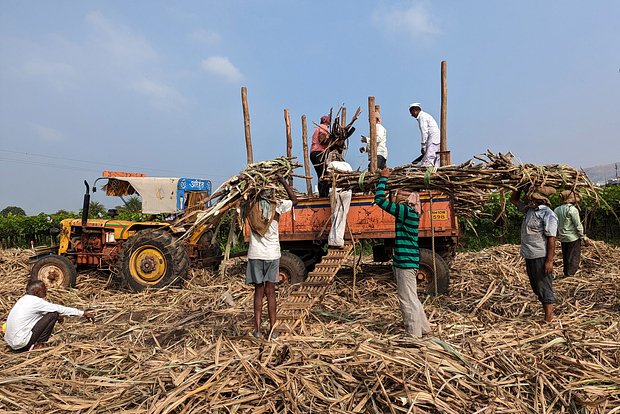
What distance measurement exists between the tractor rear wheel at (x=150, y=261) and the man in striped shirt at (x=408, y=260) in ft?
15.2

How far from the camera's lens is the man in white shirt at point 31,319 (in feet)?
15.5

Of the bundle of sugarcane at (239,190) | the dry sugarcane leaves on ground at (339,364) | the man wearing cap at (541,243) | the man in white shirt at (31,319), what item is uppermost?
the bundle of sugarcane at (239,190)

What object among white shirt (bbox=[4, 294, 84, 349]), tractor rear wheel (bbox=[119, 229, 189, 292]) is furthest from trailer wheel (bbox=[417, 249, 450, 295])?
white shirt (bbox=[4, 294, 84, 349])

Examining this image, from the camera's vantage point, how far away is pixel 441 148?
8.15 meters

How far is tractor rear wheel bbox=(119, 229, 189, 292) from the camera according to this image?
8016mm

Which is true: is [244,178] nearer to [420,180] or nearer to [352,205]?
[420,180]

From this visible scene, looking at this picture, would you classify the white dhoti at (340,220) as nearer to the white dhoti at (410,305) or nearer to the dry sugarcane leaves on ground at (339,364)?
the dry sugarcane leaves on ground at (339,364)

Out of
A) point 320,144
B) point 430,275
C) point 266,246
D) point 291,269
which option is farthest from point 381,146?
point 266,246

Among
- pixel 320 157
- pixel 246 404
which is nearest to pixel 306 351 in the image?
pixel 246 404

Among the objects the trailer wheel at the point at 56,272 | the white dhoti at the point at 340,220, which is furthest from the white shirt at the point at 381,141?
the trailer wheel at the point at 56,272

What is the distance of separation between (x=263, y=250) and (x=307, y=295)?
1.10 m

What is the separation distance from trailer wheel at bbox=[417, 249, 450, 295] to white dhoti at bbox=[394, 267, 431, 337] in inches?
92.1

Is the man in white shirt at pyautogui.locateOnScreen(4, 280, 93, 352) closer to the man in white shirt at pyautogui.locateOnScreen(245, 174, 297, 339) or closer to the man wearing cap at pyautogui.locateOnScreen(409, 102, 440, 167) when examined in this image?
the man in white shirt at pyautogui.locateOnScreen(245, 174, 297, 339)

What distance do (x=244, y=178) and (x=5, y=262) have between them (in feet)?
28.0
